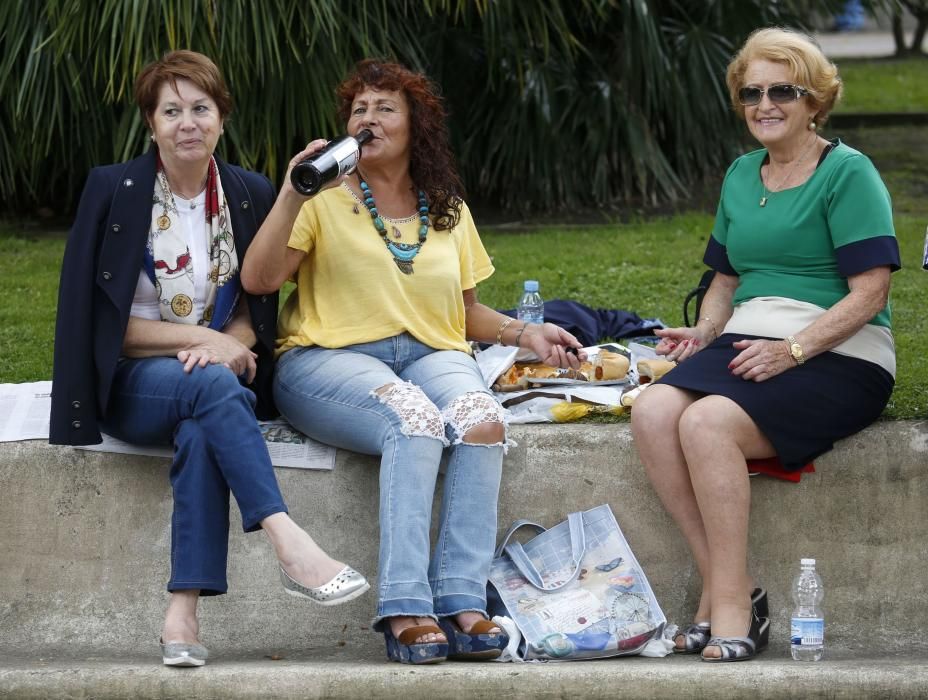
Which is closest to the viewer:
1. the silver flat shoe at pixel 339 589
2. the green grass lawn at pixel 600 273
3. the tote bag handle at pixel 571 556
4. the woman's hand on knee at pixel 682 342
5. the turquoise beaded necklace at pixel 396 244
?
the silver flat shoe at pixel 339 589

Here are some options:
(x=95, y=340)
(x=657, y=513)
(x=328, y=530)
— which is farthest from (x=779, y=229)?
(x=95, y=340)

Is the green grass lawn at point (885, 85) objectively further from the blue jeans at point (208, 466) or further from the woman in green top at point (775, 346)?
the blue jeans at point (208, 466)

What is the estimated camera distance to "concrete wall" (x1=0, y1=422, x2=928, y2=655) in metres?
4.29

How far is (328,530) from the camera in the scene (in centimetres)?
434

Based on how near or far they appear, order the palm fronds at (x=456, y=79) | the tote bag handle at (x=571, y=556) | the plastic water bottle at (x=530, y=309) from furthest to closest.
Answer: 1. the palm fronds at (x=456, y=79)
2. the plastic water bottle at (x=530, y=309)
3. the tote bag handle at (x=571, y=556)

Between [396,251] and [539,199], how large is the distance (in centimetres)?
441

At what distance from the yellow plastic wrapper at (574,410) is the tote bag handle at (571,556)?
321 mm

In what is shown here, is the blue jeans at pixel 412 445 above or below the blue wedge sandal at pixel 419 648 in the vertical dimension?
above

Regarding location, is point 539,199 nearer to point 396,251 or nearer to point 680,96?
point 680,96

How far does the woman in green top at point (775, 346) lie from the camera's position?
3.93 meters

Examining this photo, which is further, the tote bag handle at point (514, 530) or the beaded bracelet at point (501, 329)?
the beaded bracelet at point (501, 329)

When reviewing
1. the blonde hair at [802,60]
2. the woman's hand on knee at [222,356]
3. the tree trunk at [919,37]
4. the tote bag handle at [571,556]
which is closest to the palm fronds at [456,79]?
the woman's hand on knee at [222,356]

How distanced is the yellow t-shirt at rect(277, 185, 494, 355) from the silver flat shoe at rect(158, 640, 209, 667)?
953 millimetres

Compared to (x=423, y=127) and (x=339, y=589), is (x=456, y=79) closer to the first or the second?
(x=423, y=127)
